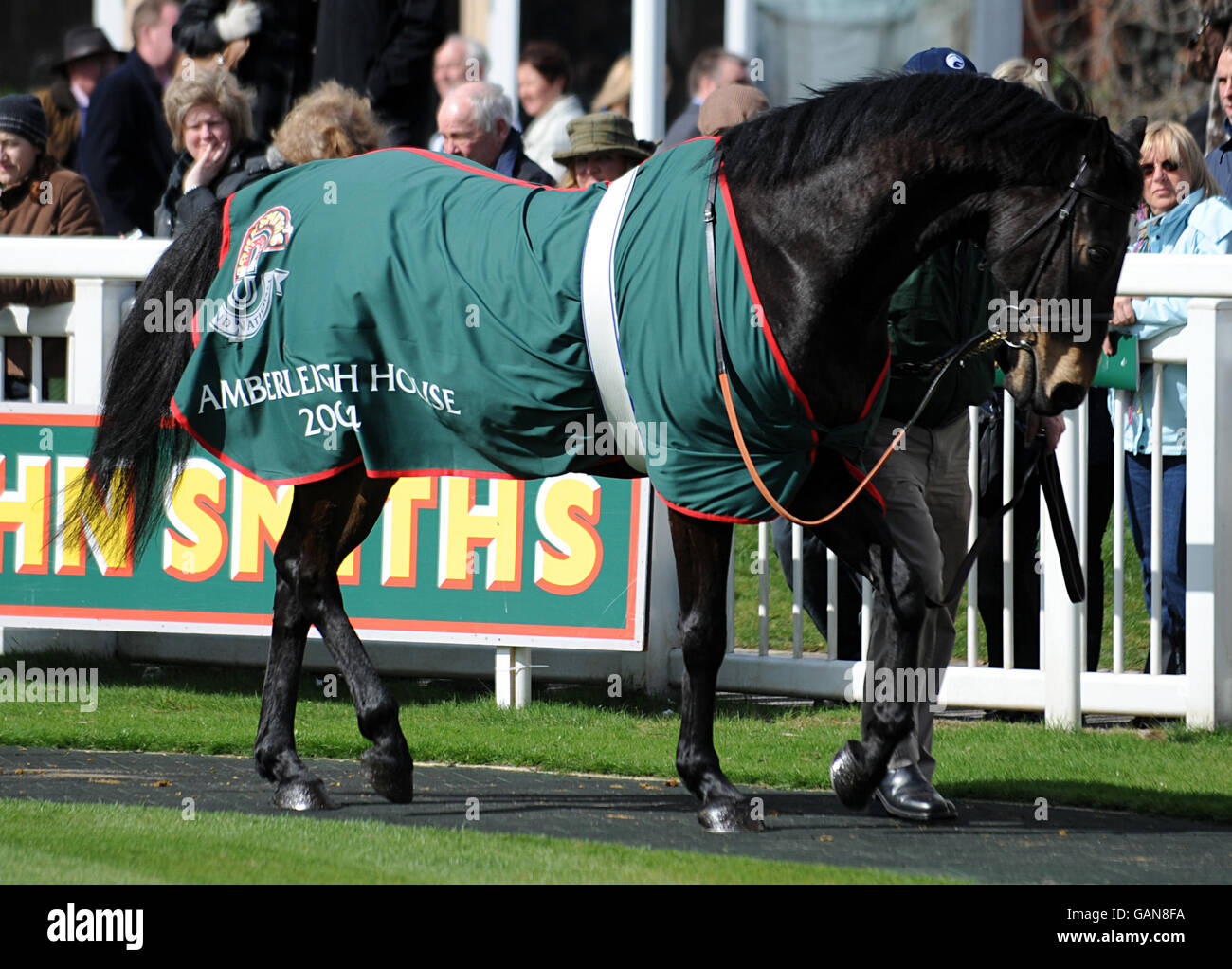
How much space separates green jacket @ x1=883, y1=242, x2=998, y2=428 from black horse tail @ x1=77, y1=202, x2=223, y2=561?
218 cm

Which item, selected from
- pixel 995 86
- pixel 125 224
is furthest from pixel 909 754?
pixel 125 224

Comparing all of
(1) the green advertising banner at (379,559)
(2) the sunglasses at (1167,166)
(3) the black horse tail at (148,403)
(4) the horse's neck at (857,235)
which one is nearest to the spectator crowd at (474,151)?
(2) the sunglasses at (1167,166)

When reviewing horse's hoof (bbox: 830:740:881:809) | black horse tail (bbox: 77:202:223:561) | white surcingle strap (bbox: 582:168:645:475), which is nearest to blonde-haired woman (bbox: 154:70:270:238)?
black horse tail (bbox: 77:202:223:561)

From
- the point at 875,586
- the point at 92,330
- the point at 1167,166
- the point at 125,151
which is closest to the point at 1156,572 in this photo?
the point at 1167,166

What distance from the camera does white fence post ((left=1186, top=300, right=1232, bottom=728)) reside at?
22.7ft

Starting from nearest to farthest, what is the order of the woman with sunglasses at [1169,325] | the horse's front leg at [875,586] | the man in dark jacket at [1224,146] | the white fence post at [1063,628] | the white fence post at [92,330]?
the horse's front leg at [875,586]
the white fence post at [1063,628]
the woman with sunglasses at [1169,325]
the white fence post at [92,330]
the man in dark jacket at [1224,146]

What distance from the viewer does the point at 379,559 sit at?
296 inches

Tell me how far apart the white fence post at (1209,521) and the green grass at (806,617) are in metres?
1.14

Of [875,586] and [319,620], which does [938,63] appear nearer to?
[875,586]

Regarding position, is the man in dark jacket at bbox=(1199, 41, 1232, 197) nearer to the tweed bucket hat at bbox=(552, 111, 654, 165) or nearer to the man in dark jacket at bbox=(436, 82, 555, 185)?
the tweed bucket hat at bbox=(552, 111, 654, 165)

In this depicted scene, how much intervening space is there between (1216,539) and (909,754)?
2051mm

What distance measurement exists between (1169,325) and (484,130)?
321 cm

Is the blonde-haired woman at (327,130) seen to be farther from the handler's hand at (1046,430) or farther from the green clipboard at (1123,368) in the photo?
the handler's hand at (1046,430)

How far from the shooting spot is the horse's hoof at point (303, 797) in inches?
214
